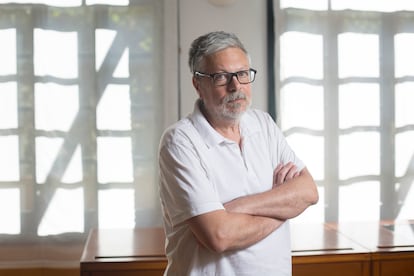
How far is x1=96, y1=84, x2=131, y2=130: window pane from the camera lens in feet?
12.2

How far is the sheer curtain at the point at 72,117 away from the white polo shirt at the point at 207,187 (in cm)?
202

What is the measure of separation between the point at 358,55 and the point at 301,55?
16.4 inches

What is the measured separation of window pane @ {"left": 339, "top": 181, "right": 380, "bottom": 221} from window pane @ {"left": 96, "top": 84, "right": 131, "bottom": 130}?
1.60 metres

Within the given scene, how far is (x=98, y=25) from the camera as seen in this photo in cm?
368

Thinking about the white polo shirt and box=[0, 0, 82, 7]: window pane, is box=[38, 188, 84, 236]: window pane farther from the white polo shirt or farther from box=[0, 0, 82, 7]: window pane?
the white polo shirt

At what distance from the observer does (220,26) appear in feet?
12.4

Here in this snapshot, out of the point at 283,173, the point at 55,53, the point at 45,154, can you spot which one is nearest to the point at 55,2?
the point at 55,53

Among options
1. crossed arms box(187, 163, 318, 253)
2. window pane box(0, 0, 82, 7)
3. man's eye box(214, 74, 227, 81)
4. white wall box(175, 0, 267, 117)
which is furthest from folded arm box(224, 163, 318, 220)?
window pane box(0, 0, 82, 7)

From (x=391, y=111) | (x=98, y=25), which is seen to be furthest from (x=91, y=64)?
(x=391, y=111)

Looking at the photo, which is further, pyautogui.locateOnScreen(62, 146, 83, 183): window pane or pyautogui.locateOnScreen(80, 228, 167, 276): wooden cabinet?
pyautogui.locateOnScreen(62, 146, 83, 183): window pane

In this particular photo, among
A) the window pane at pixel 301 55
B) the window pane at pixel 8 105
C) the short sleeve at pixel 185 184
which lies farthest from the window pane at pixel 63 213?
the short sleeve at pixel 185 184

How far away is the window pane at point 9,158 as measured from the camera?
12.2 ft

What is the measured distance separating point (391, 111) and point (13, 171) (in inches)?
105

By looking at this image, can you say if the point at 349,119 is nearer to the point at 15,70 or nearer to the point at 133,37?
the point at 133,37
